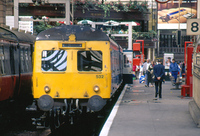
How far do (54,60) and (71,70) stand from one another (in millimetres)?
582

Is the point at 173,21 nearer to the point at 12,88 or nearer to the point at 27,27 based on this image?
the point at 27,27

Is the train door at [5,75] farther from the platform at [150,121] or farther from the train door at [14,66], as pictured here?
the platform at [150,121]

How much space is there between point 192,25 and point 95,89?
4389 mm

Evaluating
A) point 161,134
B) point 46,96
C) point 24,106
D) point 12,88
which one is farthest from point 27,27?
point 161,134

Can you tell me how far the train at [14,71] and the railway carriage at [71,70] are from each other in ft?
3.19

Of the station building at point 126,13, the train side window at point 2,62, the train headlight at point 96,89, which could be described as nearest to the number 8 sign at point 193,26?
the train headlight at point 96,89

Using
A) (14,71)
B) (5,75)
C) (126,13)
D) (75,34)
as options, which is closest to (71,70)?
(75,34)

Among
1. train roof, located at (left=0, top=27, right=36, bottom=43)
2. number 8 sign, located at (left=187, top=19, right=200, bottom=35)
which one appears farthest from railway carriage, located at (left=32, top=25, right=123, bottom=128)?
number 8 sign, located at (left=187, top=19, right=200, bottom=35)

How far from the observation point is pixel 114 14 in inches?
1988

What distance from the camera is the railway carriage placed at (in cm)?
1332

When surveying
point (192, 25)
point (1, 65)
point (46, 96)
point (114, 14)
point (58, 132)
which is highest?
point (114, 14)

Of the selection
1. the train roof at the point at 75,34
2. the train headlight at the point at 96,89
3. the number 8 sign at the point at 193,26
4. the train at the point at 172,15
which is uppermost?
the train at the point at 172,15

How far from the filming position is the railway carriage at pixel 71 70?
13.3 meters

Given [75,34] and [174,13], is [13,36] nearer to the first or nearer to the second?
[75,34]
